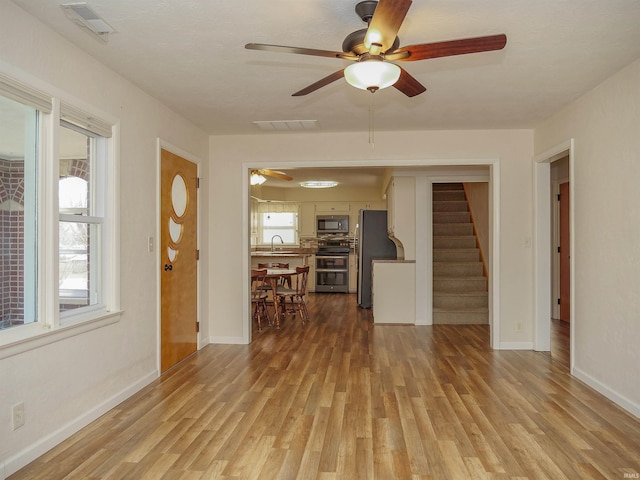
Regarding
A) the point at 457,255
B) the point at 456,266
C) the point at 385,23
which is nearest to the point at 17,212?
the point at 385,23

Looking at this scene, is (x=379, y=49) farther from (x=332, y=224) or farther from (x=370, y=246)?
(x=332, y=224)

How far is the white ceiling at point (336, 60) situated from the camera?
2.40 metres

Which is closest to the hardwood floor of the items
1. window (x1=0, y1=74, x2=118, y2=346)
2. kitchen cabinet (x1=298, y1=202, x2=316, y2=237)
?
window (x1=0, y1=74, x2=118, y2=346)

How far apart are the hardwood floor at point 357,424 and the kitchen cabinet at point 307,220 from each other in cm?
612

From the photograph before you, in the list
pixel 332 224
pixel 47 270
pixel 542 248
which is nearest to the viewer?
pixel 47 270

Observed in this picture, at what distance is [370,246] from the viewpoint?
781 centimetres

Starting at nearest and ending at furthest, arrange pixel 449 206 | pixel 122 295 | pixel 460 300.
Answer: pixel 122 295 → pixel 460 300 → pixel 449 206

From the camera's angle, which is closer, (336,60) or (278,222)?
(336,60)

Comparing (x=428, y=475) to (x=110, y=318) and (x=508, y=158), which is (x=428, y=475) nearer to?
(x=110, y=318)

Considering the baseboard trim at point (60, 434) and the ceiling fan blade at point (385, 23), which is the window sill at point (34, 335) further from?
the ceiling fan blade at point (385, 23)

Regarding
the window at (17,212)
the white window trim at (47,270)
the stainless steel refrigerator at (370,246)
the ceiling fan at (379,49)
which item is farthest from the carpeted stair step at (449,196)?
the window at (17,212)

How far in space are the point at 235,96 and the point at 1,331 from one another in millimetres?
2473

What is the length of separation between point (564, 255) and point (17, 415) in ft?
22.1

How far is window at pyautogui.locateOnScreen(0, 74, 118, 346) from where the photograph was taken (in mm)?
2391
